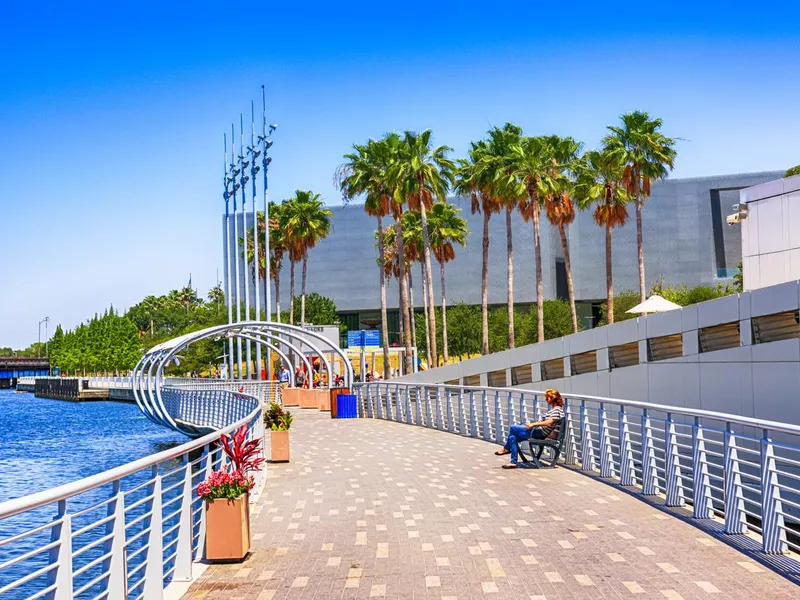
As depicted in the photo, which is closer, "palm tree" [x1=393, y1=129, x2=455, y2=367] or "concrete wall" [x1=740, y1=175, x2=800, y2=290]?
"concrete wall" [x1=740, y1=175, x2=800, y2=290]

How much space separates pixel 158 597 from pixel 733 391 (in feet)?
Result: 79.8

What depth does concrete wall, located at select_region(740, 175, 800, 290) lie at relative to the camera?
114ft

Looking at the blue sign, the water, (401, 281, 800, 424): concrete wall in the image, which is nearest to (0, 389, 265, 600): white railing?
the water

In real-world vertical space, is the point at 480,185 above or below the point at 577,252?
below

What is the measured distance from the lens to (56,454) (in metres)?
46.0

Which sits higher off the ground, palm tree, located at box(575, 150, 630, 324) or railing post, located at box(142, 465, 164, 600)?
palm tree, located at box(575, 150, 630, 324)

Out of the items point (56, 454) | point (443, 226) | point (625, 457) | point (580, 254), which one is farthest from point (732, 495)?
point (580, 254)

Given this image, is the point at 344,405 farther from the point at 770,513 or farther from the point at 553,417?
the point at 770,513

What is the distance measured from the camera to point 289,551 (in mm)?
9547

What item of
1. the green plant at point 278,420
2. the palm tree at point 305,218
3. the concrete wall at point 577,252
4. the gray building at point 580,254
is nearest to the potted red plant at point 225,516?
the green plant at point 278,420

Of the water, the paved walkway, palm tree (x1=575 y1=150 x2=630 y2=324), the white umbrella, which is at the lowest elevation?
the water

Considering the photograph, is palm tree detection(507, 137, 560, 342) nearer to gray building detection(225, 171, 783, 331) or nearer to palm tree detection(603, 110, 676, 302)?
palm tree detection(603, 110, 676, 302)

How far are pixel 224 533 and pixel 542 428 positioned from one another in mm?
8083

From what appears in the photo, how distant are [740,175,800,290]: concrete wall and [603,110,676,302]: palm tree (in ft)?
50.6
